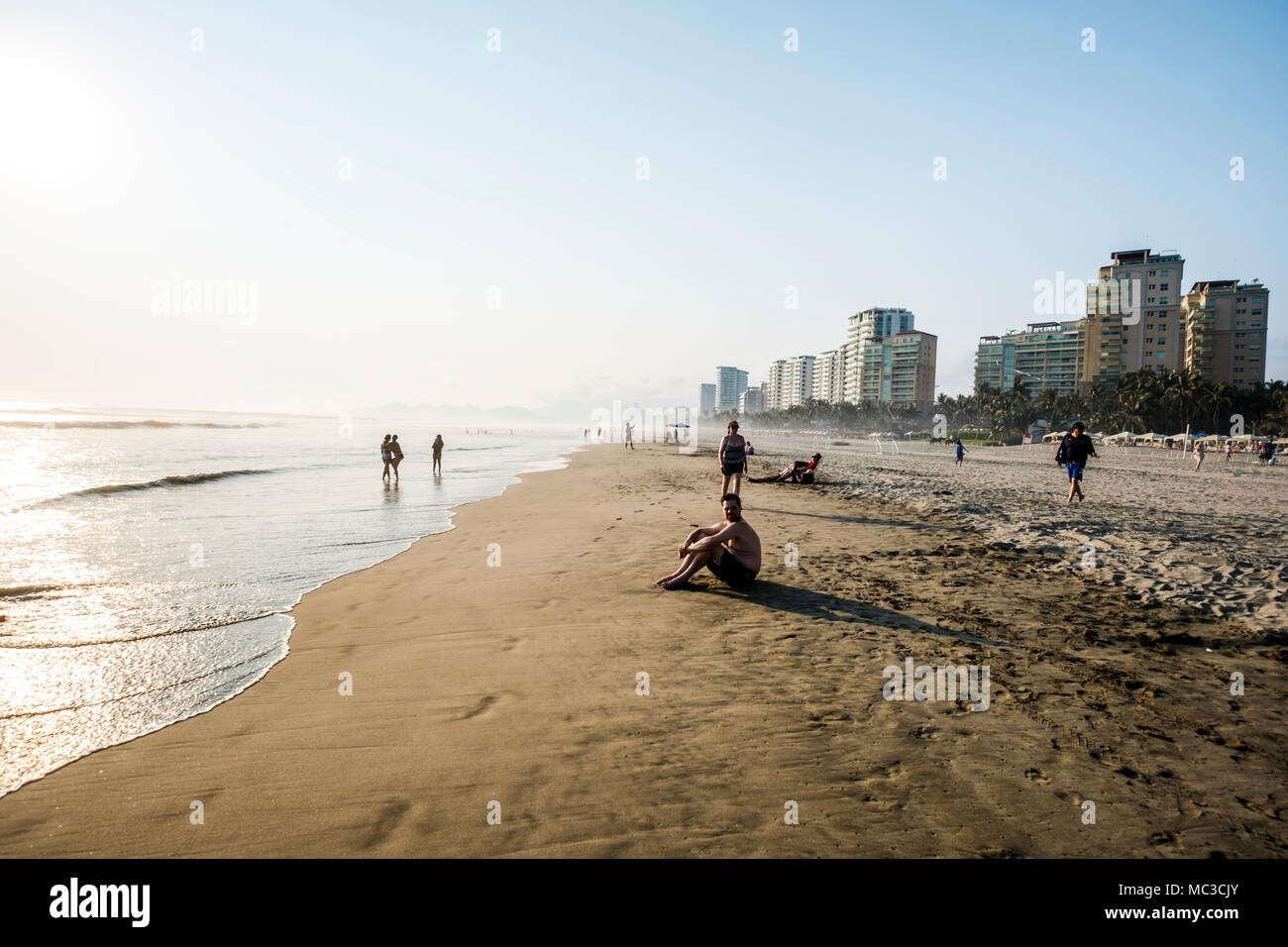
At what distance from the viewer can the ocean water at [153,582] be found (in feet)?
17.1

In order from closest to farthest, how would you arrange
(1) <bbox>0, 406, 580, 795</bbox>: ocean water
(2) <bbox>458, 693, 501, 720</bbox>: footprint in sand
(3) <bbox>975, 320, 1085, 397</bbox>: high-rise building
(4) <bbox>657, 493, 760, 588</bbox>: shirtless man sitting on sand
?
(2) <bbox>458, 693, 501, 720</bbox>: footprint in sand
(1) <bbox>0, 406, 580, 795</bbox>: ocean water
(4) <bbox>657, 493, 760, 588</bbox>: shirtless man sitting on sand
(3) <bbox>975, 320, 1085, 397</bbox>: high-rise building

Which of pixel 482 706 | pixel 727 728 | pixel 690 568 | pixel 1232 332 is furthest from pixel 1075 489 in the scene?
pixel 1232 332

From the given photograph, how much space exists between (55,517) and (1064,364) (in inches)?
7741

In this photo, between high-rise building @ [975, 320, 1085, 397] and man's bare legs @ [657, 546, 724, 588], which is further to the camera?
high-rise building @ [975, 320, 1085, 397]

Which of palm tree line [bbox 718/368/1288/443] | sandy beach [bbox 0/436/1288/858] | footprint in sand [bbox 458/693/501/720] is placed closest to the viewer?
sandy beach [bbox 0/436/1288/858]

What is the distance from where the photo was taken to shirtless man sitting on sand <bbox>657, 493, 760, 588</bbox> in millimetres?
8328

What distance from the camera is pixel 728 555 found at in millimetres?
8375

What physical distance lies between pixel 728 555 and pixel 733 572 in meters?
0.24

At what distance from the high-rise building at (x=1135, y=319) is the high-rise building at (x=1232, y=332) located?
11.9 feet

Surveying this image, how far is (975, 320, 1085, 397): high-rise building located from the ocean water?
553 feet

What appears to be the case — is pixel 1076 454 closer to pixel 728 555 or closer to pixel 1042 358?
pixel 728 555

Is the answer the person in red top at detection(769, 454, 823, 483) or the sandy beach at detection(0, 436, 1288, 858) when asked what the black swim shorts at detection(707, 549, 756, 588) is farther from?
the person in red top at detection(769, 454, 823, 483)

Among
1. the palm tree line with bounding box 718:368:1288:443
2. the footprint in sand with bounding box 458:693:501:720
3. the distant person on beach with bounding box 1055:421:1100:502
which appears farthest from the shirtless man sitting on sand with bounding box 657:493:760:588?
the palm tree line with bounding box 718:368:1288:443
